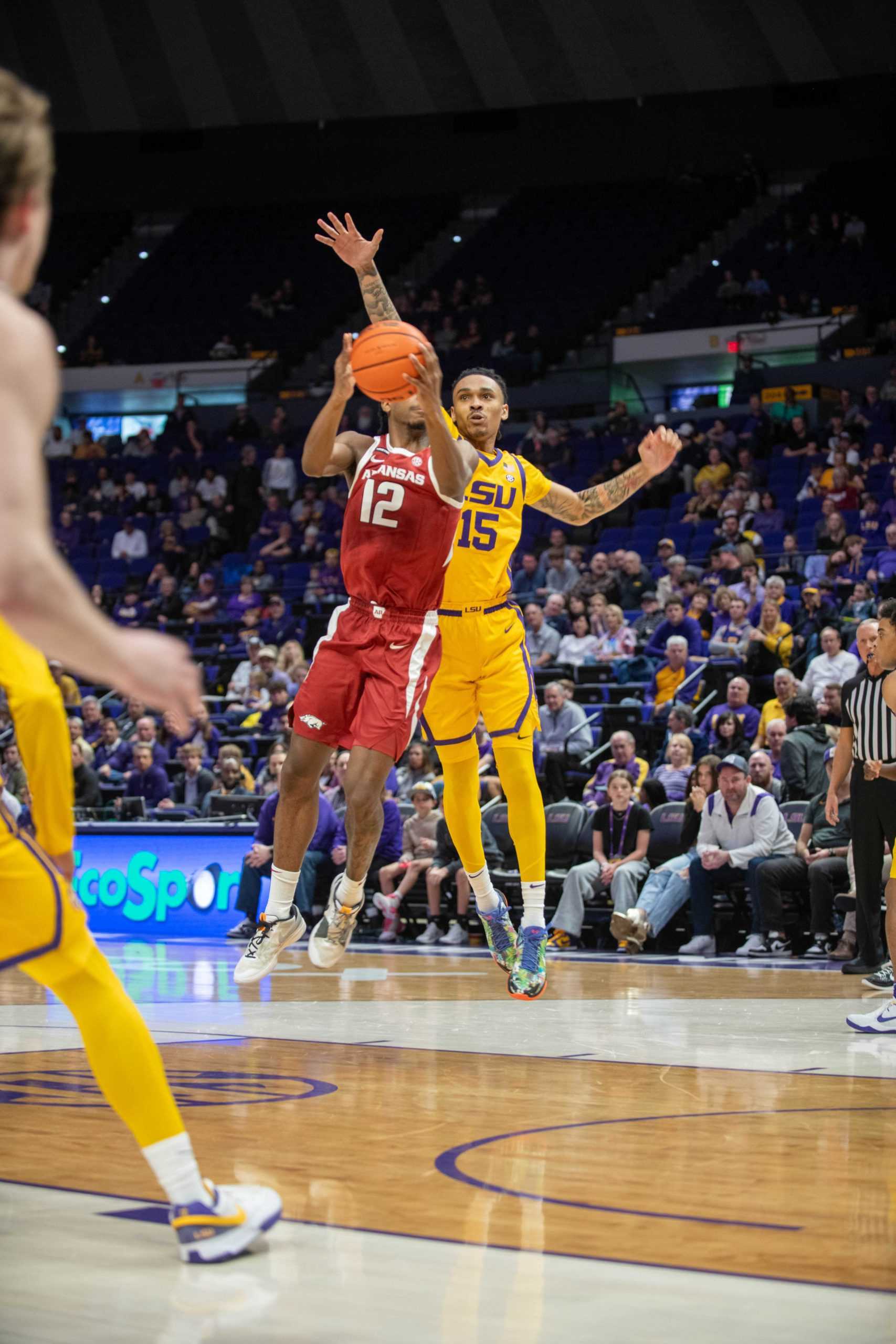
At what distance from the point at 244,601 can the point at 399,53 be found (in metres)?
11.7

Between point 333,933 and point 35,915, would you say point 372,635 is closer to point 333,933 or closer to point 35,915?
point 333,933

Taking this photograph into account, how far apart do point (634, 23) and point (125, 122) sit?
32.2ft

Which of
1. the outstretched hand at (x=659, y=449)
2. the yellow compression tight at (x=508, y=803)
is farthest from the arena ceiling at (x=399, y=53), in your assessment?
the yellow compression tight at (x=508, y=803)

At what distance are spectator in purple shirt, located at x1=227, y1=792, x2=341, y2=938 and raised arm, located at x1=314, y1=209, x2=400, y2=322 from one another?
6.72 metres

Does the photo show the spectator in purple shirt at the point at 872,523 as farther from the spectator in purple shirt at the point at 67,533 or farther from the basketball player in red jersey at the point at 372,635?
the spectator in purple shirt at the point at 67,533

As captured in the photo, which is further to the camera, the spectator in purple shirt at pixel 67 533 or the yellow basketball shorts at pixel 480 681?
the spectator in purple shirt at pixel 67 533

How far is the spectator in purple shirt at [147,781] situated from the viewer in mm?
15836

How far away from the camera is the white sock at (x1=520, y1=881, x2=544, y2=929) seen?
6.95 meters

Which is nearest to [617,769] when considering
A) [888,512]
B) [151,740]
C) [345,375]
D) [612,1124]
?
[151,740]

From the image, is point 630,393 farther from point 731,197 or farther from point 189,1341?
point 189,1341

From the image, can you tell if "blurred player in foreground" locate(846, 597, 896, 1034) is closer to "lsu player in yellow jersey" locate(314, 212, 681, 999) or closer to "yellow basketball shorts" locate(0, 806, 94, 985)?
"lsu player in yellow jersey" locate(314, 212, 681, 999)

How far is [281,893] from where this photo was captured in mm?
6344

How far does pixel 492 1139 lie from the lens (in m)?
4.13

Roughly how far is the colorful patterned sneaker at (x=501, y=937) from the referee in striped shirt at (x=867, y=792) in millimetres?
2403
